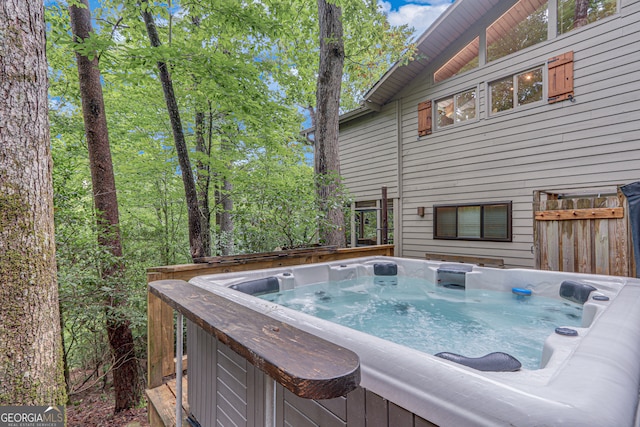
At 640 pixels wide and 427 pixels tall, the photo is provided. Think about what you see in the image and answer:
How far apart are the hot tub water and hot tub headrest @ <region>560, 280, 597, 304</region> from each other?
0.17 ft

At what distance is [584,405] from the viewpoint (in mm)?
556

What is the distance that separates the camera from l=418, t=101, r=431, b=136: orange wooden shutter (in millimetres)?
5844

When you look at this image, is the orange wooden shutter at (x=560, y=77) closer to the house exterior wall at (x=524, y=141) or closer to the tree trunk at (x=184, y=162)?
the house exterior wall at (x=524, y=141)

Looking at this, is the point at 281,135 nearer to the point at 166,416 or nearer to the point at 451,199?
the point at 451,199

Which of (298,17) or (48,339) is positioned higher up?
(298,17)

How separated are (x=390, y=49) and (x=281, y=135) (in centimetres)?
332

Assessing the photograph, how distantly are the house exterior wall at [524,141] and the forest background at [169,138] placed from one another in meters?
1.62

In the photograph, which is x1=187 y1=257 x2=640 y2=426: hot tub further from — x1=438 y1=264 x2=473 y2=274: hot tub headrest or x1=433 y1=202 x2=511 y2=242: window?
x1=433 y1=202 x2=511 y2=242: window

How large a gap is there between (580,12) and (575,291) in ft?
14.7

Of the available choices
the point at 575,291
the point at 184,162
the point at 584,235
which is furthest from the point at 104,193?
the point at 584,235

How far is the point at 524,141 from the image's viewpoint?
4.63 metres

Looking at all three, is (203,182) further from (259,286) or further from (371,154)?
(371,154)

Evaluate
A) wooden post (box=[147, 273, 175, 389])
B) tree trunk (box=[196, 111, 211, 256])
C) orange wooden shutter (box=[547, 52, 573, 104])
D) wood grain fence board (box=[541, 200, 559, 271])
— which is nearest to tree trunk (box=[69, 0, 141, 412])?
tree trunk (box=[196, 111, 211, 256])

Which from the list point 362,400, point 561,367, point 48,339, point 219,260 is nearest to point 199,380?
point 48,339
